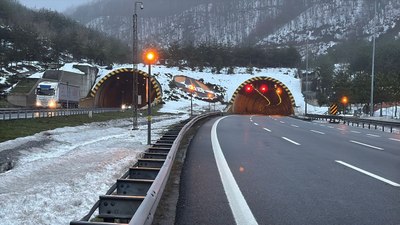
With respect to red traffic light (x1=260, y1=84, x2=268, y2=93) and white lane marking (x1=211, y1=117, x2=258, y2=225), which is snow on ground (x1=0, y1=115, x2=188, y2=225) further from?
red traffic light (x1=260, y1=84, x2=268, y2=93)

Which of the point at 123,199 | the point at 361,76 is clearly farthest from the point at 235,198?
the point at 361,76

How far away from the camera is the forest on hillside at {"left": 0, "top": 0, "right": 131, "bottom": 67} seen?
92238 millimetres

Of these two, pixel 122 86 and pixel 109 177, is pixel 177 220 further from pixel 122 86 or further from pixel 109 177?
pixel 122 86

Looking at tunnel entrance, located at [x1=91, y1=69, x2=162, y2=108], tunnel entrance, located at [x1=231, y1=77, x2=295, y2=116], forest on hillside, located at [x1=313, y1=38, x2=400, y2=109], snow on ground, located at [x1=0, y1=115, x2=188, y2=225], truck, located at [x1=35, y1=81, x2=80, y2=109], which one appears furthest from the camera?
forest on hillside, located at [x1=313, y1=38, x2=400, y2=109]

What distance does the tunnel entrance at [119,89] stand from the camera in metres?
68.8

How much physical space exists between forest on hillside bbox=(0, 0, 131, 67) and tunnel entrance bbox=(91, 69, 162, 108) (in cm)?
1870

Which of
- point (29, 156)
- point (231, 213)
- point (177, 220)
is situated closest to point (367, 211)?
point (231, 213)

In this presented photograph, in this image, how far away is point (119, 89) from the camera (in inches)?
3381

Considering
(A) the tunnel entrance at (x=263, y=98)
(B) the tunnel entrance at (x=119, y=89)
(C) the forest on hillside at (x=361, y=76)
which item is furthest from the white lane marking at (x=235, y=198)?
(C) the forest on hillside at (x=361, y=76)

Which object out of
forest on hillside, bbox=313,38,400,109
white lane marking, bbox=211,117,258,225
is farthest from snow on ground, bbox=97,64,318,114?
white lane marking, bbox=211,117,258,225

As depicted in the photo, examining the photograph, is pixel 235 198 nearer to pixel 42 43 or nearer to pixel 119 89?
pixel 119 89

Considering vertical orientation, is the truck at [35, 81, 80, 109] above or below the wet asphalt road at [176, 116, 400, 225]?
above

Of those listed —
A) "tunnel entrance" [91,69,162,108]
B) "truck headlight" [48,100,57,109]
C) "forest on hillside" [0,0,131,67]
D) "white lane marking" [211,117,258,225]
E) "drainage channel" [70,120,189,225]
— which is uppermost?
"forest on hillside" [0,0,131,67]

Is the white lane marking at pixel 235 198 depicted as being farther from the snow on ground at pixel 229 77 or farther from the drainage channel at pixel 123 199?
the snow on ground at pixel 229 77
